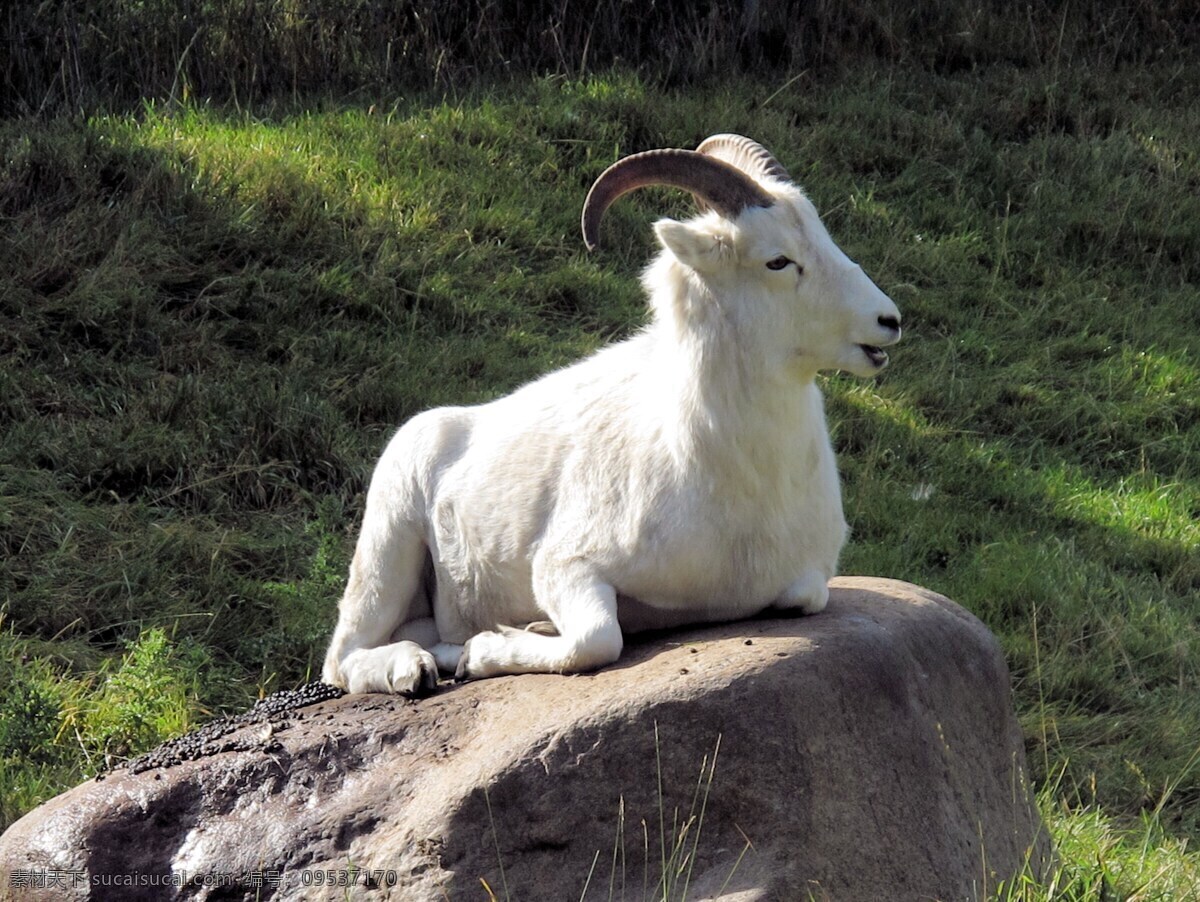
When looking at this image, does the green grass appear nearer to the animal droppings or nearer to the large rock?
the large rock

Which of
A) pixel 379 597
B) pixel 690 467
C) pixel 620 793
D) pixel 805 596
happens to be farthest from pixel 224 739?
pixel 805 596

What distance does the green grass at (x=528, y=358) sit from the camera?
6742mm

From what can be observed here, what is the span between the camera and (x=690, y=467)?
4.85 m

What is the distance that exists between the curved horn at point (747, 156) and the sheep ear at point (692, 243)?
315mm

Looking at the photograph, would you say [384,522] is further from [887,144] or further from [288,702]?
[887,144]

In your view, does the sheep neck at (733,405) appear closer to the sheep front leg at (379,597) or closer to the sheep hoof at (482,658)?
the sheep hoof at (482,658)

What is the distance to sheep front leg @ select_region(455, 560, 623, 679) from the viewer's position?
4637 mm

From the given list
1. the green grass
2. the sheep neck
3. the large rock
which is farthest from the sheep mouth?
the green grass

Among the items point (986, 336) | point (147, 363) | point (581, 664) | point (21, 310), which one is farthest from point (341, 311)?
point (581, 664)

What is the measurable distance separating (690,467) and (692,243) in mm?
722

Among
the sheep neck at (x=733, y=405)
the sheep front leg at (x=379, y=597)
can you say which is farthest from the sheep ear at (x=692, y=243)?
the sheep front leg at (x=379, y=597)

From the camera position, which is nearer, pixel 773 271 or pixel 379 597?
pixel 773 271

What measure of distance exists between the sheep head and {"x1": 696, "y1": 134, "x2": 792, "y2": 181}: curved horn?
23cm

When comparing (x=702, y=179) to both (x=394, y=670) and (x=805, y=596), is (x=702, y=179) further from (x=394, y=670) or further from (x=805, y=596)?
(x=394, y=670)
